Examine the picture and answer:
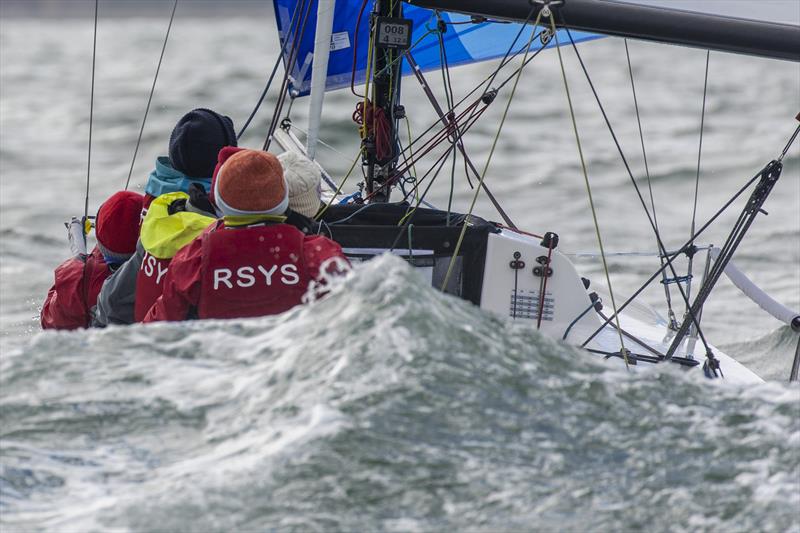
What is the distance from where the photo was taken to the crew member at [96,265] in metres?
2.86

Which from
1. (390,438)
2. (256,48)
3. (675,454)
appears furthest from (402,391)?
(256,48)

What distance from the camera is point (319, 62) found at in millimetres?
3750

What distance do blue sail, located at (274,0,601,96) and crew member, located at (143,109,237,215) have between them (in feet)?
4.86

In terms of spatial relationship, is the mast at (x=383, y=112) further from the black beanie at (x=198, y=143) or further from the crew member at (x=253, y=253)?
the crew member at (x=253, y=253)

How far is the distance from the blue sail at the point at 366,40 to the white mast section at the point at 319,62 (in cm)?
49

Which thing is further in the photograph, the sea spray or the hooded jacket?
the hooded jacket

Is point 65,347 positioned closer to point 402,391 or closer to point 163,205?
point 402,391

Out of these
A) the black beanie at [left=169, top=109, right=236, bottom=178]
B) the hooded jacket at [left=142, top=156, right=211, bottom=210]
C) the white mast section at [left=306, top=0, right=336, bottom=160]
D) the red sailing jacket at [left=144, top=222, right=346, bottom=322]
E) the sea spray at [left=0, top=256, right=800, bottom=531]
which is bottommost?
the sea spray at [left=0, top=256, right=800, bottom=531]

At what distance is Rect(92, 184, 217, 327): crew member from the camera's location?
254 cm

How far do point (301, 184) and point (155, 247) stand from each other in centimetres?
30

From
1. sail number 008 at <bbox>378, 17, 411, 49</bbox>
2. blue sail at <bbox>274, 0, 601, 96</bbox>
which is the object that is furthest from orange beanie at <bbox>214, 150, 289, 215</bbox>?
blue sail at <bbox>274, 0, 601, 96</bbox>

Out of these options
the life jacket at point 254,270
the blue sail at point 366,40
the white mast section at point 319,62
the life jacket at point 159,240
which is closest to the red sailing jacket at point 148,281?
the life jacket at point 159,240

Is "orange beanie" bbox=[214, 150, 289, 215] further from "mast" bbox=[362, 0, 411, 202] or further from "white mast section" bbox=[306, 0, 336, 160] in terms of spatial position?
"white mast section" bbox=[306, 0, 336, 160]

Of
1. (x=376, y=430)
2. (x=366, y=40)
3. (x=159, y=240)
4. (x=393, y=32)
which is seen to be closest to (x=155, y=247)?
(x=159, y=240)
